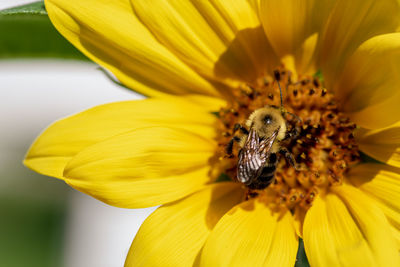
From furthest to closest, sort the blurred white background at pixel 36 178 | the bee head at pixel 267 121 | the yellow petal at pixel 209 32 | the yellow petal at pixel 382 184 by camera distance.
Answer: the blurred white background at pixel 36 178 → the bee head at pixel 267 121 → the yellow petal at pixel 209 32 → the yellow petal at pixel 382 184

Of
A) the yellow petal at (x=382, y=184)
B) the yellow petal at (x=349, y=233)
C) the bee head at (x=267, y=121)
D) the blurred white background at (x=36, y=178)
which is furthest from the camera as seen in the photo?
the blurred white background at (x=36, y=178)

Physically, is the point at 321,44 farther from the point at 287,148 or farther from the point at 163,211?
the point at 163,211

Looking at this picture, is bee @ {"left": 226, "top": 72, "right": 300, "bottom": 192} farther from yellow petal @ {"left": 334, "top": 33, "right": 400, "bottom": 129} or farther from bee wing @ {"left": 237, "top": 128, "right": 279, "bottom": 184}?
yellow petal @ {"left": 334, "top": 33, "right": 400, "bottom": 129}

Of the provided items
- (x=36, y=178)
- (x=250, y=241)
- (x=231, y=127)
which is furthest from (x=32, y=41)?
(x=36, y=178)

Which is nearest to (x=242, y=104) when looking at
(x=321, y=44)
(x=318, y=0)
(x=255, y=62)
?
(x=255, y=62)

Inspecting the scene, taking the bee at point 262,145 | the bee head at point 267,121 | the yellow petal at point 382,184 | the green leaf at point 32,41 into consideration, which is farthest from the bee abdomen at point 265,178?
the green leaf at point 32,41

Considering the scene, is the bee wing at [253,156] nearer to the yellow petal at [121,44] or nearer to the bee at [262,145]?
the bee at [262,145]
